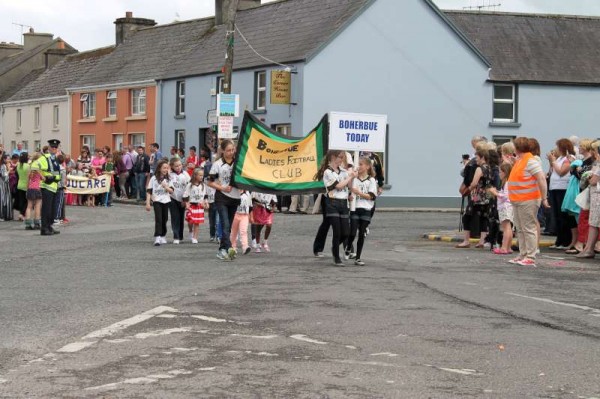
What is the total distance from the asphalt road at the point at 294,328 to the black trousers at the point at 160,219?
301cm

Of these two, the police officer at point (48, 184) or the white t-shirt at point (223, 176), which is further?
the police officer at point (48, 184)

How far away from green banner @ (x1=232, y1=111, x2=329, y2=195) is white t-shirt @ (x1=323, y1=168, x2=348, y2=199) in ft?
5.82

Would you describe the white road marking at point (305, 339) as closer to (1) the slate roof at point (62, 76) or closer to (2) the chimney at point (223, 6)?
(2) the chimney at point (223, 6)

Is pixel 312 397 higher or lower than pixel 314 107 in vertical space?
lower

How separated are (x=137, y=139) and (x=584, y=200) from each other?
38402 mm

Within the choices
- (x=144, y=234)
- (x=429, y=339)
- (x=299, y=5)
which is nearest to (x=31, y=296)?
(x=429, y=339)

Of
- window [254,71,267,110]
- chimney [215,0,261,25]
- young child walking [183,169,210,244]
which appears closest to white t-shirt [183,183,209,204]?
young child walking [183,169,210,244]

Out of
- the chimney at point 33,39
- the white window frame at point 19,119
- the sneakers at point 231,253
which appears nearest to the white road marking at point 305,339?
the sneakers at point 231,253

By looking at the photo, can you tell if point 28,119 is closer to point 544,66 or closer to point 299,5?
point 299,5

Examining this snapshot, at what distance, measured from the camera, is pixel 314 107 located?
43312 mm

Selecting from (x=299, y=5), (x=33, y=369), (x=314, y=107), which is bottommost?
(x=33, y=369)

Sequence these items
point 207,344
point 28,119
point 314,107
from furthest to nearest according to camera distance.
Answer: point 28,119
point 314,107
point 207,344

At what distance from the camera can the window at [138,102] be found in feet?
181

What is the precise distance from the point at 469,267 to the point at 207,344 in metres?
8.52
